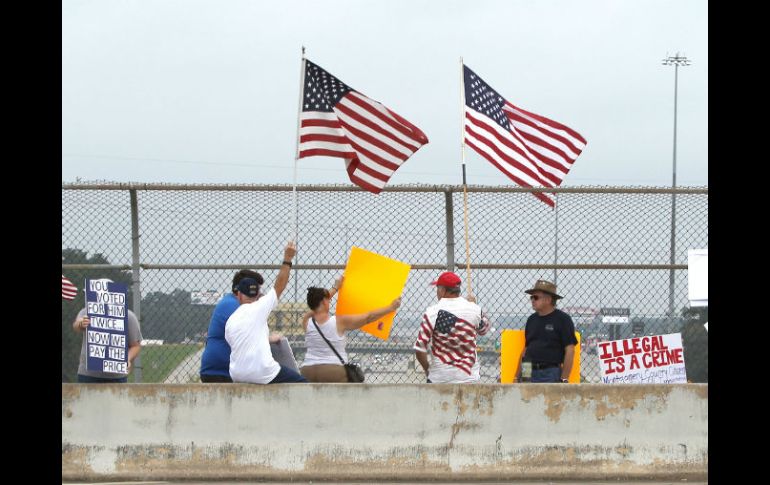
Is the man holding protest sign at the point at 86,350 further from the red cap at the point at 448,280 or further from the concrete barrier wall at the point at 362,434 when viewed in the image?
the red cap at the point at 448,280

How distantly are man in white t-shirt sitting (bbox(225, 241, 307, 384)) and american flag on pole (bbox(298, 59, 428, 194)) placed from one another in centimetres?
169

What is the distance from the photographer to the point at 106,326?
10.6 m

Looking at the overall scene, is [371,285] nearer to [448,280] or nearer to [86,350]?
[448,280]

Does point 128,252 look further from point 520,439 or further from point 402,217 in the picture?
point 520,439

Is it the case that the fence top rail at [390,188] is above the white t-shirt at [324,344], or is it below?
above

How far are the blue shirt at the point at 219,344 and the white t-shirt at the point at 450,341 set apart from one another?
158 centimetres

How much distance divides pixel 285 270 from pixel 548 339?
241 centimetres

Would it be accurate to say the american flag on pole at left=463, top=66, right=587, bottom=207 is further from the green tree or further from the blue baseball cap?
the green tree

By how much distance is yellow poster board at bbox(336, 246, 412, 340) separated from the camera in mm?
10680

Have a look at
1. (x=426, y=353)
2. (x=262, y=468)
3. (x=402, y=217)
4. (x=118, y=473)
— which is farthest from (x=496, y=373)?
(x=118, y=473)

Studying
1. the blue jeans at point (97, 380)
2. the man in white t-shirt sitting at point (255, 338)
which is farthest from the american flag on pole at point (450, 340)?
the blue jeans at point (97, 380)

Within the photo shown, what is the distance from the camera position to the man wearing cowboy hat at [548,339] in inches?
421
